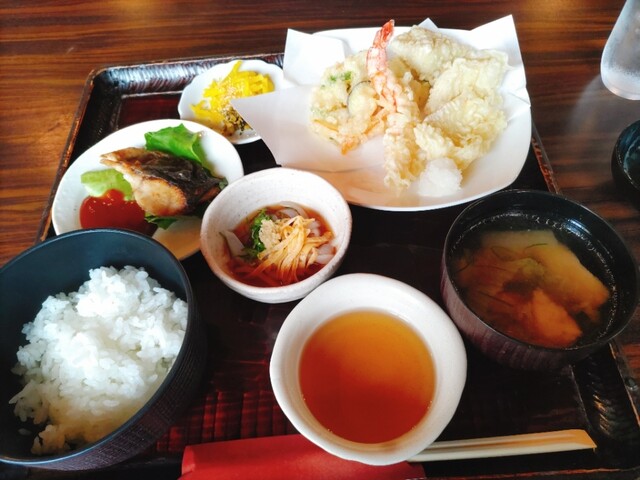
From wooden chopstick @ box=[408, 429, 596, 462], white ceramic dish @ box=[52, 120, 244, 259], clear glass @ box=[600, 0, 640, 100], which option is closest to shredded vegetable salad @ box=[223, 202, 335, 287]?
white ceramic dish @ box=[52, 120, 244, 259]

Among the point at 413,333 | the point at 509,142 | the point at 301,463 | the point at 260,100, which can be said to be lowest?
the point at 301,463

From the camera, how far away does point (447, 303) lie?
1385mm

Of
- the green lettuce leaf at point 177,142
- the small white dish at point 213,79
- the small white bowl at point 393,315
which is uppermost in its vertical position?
the small white dish at point 213,79

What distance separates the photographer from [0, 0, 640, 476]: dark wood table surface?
195 centimetres

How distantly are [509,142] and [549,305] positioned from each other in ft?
2.60

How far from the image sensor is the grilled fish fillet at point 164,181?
1718 mm

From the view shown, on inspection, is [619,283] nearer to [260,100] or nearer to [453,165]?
[453,165]

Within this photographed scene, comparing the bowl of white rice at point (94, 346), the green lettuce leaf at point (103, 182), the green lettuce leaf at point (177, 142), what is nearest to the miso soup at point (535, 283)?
the bowl of white rice at point (94, 346)

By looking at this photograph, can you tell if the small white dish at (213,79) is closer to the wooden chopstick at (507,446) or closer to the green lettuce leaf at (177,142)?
the green lettuce leaf at (177,142)

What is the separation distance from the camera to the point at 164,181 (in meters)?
1.72

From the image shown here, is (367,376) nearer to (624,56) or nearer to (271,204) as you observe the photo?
(271,204)

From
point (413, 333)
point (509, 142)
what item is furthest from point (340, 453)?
point (509, 142)

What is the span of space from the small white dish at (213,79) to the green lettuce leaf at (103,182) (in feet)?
1.37

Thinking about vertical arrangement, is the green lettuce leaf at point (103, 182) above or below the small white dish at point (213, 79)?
below
